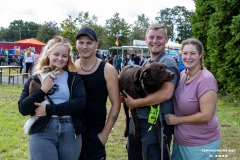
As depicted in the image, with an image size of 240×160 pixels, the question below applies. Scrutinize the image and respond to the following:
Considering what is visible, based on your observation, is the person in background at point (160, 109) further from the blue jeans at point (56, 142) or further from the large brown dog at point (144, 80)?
the blue jeans at point (56, 142)

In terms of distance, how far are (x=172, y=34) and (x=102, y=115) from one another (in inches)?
2928

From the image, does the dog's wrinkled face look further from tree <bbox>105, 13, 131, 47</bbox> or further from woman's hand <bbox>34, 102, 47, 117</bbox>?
tree <bbox>105, 13, 131, 47</bbox>

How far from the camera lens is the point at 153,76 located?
2.90 metres

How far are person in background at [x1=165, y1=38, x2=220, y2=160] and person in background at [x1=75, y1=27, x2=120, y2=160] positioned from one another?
71 cm

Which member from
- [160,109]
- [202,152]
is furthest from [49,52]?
[202,152]

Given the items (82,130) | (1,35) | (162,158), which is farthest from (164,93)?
(1,35)

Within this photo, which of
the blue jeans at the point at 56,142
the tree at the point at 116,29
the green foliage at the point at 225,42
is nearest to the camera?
the blue jeans at the point at 56,142

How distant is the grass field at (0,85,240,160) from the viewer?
496cm

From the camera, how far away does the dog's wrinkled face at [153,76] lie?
284 centimetres

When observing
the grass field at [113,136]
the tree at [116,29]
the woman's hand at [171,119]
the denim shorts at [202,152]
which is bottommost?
the grass field at [113,136]

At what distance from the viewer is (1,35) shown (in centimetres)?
8462

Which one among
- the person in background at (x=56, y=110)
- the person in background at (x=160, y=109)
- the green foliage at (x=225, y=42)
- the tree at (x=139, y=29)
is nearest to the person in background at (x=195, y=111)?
the person in background at (x=160, y=109)

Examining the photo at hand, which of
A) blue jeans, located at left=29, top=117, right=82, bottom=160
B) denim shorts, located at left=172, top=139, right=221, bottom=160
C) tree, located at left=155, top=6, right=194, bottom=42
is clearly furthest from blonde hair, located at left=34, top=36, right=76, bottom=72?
tree, located at left=155, top=6, right=194, bottom=42

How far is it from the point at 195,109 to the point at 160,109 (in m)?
0.36
